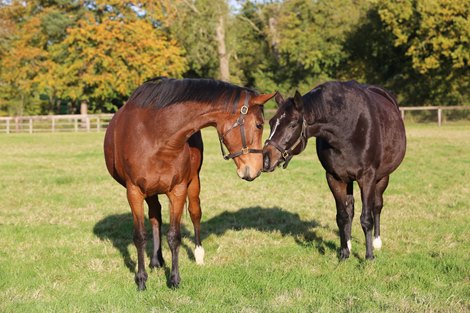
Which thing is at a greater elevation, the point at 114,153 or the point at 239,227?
the point at 114,153

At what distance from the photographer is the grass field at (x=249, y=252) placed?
4.57 metres

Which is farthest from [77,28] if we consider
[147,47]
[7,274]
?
[7,274]

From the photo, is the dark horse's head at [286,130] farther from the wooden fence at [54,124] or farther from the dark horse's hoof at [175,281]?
the wooden fence at [54,124]

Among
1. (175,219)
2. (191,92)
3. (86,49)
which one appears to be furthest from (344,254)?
(86,49)

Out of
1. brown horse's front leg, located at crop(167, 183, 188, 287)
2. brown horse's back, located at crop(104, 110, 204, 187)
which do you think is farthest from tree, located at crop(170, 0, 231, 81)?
brown horse's front leg, located at crop(167, 183, 188, 287)

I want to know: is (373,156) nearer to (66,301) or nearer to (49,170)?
(66,301)

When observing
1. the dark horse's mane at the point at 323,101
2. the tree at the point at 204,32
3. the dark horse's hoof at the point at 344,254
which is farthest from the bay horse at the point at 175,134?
the tree at the point at 204,32

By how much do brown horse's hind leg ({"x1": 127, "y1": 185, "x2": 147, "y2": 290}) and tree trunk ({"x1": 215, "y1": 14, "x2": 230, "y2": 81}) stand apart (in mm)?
37298

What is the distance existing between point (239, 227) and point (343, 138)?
2680 mm

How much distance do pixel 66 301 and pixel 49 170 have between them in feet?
36.3

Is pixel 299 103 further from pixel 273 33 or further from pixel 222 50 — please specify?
pixel 273 33

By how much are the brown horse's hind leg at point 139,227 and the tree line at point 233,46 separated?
32.8 meters

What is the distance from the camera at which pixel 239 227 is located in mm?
7957

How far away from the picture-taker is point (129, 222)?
834cm
